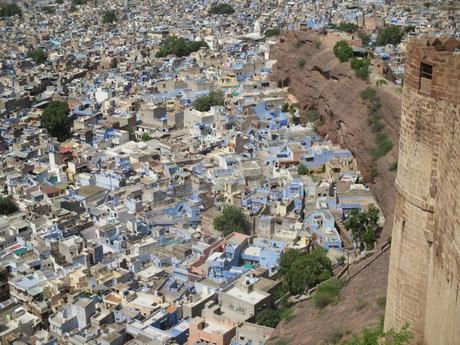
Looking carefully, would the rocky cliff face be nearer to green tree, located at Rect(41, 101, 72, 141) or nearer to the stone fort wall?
the stone fort wall

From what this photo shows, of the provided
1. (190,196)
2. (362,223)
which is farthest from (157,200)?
(362,223)

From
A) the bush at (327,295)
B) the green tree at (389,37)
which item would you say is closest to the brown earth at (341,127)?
the bush at (327,295)

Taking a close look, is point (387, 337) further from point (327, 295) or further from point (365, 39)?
point (365, 39)

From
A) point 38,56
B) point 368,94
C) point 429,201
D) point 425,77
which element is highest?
point 425,77

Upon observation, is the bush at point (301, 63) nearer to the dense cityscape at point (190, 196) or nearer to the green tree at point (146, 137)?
the dense cityscape at point (190, 196)

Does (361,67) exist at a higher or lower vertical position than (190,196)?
higher

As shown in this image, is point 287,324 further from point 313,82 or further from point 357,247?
point 313,82
